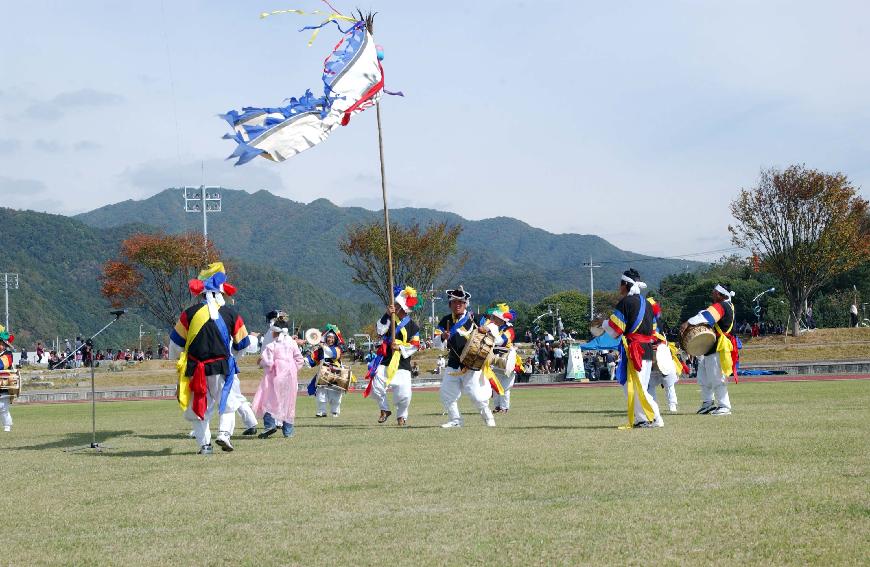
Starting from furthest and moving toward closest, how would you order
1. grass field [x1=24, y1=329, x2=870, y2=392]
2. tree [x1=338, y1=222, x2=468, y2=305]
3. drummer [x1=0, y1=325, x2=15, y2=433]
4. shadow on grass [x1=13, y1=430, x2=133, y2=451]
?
tree [x1=338, y1=222, x2=468, y2=305] → grass field [x1=24, y1=329, x2=870, y2=392] → drummer [x1=0, y1=325, x2=15, y2=433] → shadow on grass [x1=13, y1=430, x2=133, y2=451]

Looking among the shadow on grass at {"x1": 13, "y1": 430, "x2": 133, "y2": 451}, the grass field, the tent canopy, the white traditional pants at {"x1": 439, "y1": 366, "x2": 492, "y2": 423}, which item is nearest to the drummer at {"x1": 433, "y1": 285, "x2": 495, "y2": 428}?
the white traditional pants at {"x1": 439, "y1": 366, "x2": 492, "y2": 423}

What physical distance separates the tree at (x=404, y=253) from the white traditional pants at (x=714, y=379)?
39.9 metres

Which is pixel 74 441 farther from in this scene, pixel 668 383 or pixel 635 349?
pixel 668 383

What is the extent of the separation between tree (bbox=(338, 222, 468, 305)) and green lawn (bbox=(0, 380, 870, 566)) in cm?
4276

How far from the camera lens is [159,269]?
57.2 meters

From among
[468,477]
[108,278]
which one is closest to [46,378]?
[108,278]

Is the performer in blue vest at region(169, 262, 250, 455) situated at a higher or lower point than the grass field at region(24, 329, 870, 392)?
higher

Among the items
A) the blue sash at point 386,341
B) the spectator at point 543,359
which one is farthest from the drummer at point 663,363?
the spectator at point 543,359

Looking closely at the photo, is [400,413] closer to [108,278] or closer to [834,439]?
[834,439]

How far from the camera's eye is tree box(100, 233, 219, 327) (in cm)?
5716

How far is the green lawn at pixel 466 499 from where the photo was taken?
5.68 m

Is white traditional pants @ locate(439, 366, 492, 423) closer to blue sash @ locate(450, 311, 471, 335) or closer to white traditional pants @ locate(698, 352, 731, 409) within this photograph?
blue sash @ locate(450, 311, 471, 335)

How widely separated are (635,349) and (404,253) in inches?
1708

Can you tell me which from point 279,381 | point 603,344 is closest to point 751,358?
point 603,344
